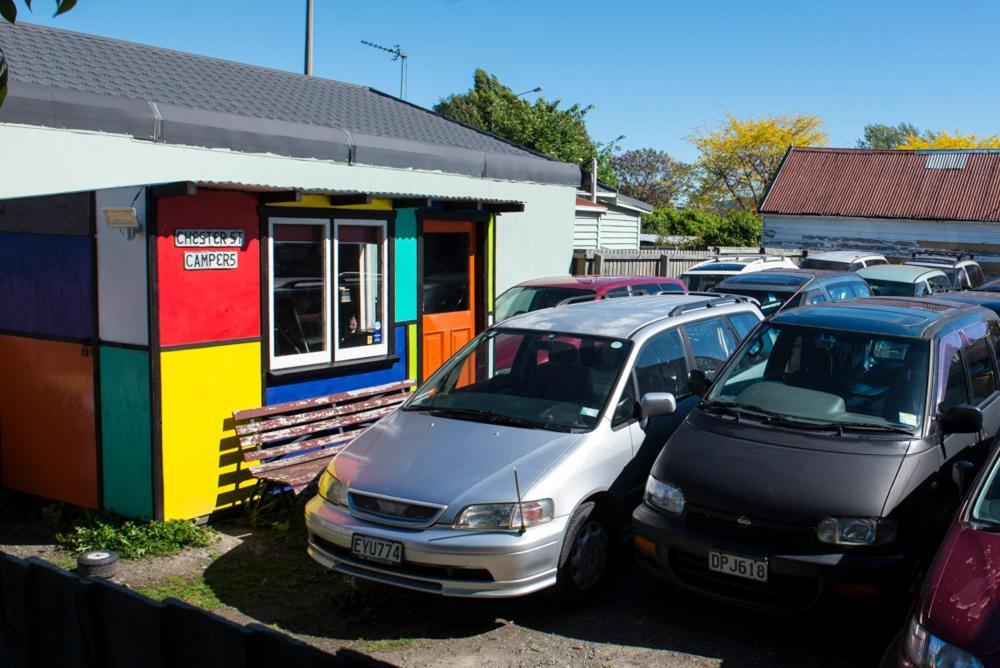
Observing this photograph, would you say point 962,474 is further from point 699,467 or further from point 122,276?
point 122,276

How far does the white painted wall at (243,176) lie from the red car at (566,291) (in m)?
1.43

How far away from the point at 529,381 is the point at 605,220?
73.7 ft

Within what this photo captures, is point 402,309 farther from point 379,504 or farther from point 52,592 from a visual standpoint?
point 52,592

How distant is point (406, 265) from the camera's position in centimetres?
947

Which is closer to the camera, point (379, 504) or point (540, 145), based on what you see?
point (379, 504)

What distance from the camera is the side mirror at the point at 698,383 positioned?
6641 mm

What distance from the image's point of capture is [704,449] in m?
5.83

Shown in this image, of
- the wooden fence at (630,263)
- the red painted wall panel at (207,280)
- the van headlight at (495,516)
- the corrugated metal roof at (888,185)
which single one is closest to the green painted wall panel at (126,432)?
the red painted wall panel at (207,280)

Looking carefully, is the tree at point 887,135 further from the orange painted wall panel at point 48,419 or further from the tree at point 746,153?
the orange painted wall panel at point 48,419

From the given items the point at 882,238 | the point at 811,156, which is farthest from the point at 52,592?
the point at 811,156

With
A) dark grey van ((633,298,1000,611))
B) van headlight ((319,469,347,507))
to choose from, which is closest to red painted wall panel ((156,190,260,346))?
van headlight ((319,469,347,507))

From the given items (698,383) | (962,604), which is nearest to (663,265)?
(698,383)

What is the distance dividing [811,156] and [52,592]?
41.8 m

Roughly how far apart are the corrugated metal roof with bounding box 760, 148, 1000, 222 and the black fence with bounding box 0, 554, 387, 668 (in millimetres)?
37285
